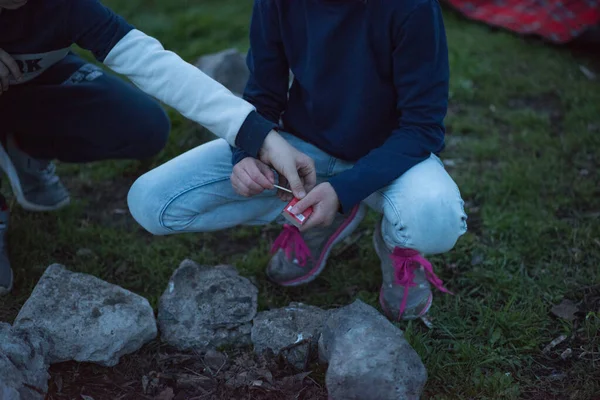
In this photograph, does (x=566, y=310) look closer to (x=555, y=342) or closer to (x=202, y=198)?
(x=555, y=342)

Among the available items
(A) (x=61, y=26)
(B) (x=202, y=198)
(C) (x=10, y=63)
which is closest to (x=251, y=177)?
(B) (x=202, y=198)

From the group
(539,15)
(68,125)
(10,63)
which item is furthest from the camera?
(539,15)

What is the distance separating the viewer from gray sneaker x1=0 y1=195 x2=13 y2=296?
2.33 metres

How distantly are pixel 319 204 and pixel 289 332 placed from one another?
43 cm

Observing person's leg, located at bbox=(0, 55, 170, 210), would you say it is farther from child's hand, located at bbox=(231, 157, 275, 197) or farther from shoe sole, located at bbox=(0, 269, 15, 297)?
child's hand, located at bbox=(231, 157, 275, 197)

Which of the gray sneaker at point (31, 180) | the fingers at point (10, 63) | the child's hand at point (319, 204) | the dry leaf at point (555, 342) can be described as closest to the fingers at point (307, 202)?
the child's hand at point (319, 204)

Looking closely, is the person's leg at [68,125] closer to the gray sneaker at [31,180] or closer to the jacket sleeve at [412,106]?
the gray sneaker at [31,180]

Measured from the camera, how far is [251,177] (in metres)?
2.03

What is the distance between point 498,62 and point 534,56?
27 cm

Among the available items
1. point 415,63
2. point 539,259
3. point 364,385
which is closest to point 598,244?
point 539,259

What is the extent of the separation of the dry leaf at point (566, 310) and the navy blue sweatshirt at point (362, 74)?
712 millimetres

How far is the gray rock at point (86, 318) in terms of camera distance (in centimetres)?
200

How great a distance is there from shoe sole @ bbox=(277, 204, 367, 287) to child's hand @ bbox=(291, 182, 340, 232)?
429mm

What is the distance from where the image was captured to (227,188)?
7.36 ft
